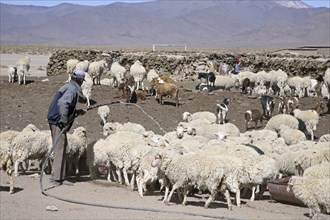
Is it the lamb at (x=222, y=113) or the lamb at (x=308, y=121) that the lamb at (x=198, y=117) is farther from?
the lamb at (x=308, y=121)

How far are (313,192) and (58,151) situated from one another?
4893 mm

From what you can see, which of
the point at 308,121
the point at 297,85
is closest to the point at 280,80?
the point at 297,85

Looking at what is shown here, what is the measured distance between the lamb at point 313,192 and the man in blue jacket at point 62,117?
4.35 metres

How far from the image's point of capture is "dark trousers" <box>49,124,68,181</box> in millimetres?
11531

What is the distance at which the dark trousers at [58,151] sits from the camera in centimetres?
1153

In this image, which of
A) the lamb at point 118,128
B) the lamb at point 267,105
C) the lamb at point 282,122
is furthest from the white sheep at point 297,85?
the lamb at point 118,128

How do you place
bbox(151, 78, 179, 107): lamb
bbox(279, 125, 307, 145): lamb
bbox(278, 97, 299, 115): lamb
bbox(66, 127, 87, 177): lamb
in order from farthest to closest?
1. bbox(151, 78, 179, 107): lamb
2. bbox(278, 97, 299, 115): lamb
3. bbox(279, 125, 307, 145): lamb
4. bbox(66, 127, 87, 177): lamb

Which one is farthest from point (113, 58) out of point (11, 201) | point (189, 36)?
point (189, 36)

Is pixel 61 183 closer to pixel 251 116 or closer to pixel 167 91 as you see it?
pixel 251 116

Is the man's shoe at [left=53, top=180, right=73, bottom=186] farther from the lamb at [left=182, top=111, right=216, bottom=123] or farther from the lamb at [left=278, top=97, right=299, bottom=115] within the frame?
the lamb at [left=278, top=97, right=299, bottom=115]

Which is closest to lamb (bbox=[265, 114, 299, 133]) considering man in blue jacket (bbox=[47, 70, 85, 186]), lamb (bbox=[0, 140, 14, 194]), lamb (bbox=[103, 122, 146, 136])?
lamb (bbox=[103, 122, 146, 136])

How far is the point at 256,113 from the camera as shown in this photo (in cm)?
2006

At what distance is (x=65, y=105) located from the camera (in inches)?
444

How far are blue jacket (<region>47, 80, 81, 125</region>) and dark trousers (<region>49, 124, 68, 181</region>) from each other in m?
0.17
